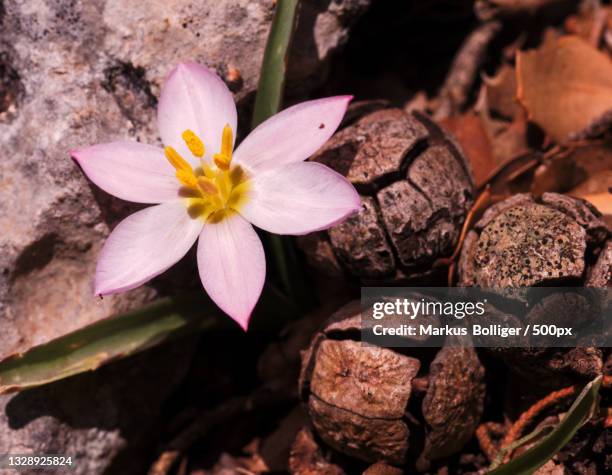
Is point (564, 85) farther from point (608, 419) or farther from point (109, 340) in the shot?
point (109, 340)

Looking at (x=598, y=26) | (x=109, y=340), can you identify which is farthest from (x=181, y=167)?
(x=598, y=26)

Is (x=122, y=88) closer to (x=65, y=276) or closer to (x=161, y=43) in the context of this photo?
(x=161, y=43)

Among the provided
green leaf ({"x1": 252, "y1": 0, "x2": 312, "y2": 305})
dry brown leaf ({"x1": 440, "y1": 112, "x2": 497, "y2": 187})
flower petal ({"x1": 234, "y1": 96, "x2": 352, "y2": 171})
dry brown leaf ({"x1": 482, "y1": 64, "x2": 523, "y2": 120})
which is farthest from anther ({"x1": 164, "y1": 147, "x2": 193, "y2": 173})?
dry brown leaf ({"x1": 482, "y1": 64, "x2": 523, "y2": 120})

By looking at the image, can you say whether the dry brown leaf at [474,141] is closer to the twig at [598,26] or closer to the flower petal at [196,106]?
the twig at [598,26]

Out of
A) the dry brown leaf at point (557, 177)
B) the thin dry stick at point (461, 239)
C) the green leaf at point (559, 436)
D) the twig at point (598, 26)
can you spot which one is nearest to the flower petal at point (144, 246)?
the thin dry stick at point (461, 239)

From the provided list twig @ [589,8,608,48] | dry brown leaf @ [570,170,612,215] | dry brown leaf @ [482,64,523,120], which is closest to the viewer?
dry brown leaf @ [570,170,612,215]

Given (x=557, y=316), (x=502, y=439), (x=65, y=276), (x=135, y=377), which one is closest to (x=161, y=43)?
(x=65, y=276)

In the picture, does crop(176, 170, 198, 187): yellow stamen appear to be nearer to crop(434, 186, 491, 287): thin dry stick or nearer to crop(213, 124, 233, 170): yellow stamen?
crop(213, 124, 233, 170): yellow stamen
